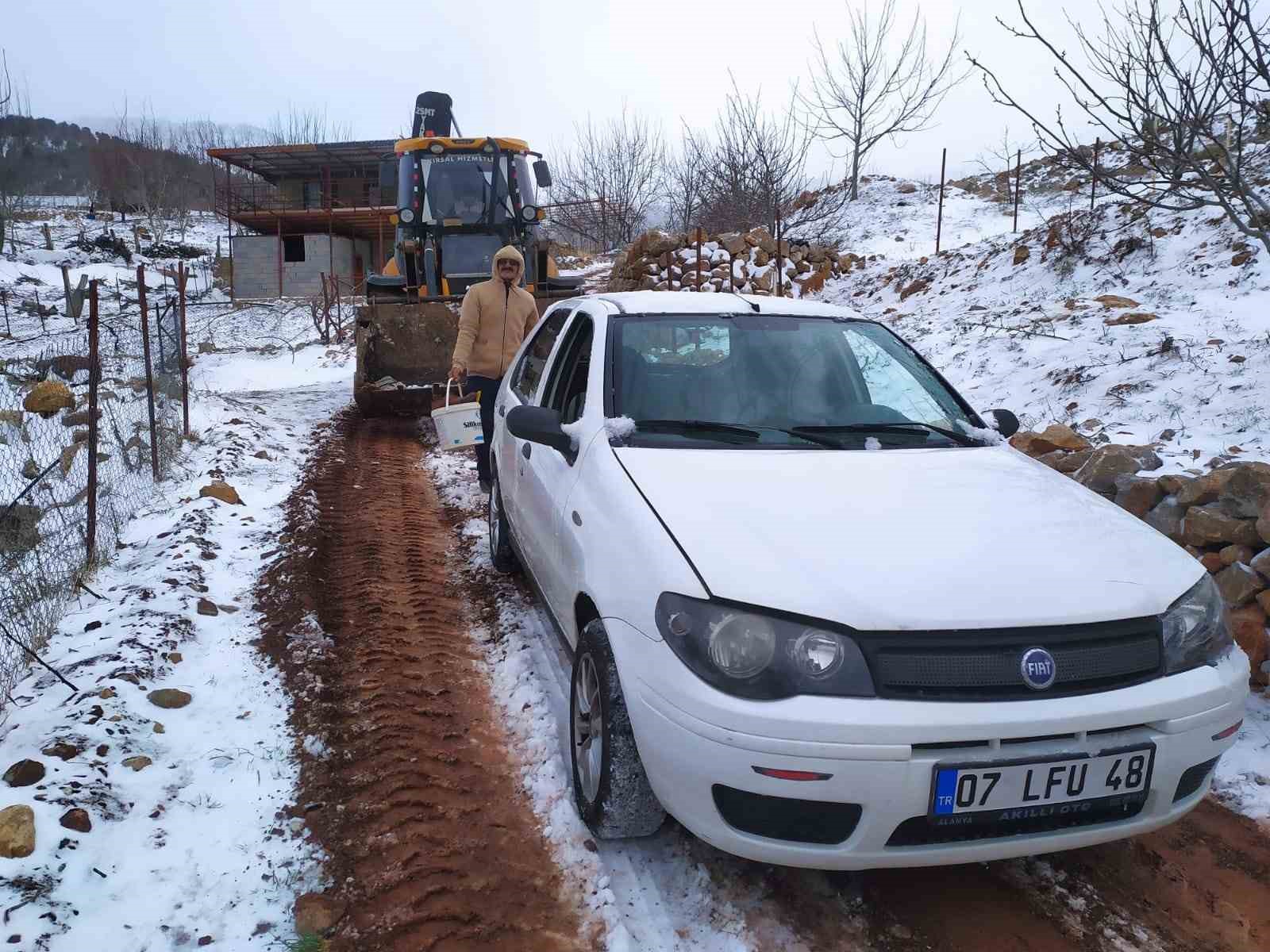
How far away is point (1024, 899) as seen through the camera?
2.36 metres

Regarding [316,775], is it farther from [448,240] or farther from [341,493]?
[448,240]

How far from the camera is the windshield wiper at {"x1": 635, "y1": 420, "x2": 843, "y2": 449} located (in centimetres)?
299

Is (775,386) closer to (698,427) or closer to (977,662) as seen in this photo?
(698,427)

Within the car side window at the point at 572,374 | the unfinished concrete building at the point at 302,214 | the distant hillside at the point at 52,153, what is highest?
the distant hillside at the point at 52,153

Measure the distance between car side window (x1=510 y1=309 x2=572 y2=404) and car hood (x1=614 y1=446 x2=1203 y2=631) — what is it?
1.49 meters

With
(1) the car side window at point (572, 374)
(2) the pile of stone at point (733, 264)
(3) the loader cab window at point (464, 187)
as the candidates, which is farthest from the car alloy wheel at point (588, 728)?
(2) the pile of stone at point (733, 264)

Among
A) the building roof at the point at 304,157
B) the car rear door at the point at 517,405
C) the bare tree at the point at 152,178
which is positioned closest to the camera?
the car rear door at the point at 517,405

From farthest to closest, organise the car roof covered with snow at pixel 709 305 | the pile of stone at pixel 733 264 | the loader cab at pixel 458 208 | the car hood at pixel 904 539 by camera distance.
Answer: the pile of stone at pixel 733 264 < the loader cab at pixel 458 208 < the car roof covered with snow at pixel 709 305 < the car hood at pixel 904 539

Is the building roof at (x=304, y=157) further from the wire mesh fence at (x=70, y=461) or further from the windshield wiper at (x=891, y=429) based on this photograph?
the windshield wiper at (x=891, y=429)

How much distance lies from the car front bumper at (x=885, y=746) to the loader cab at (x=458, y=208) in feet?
27.3

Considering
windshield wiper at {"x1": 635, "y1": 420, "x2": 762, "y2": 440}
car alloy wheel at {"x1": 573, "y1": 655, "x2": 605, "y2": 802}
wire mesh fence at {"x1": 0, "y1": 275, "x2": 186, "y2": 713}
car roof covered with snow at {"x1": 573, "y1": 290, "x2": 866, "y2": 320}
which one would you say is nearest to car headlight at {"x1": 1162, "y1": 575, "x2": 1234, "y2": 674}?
windshield wiper at {"x1": 635, "y1": 420, "x2": 762, "y2": 440}

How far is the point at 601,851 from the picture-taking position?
256 centimetres

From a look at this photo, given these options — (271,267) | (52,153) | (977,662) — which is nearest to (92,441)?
(977,662)

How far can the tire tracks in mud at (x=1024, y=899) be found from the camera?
2.23 metres
